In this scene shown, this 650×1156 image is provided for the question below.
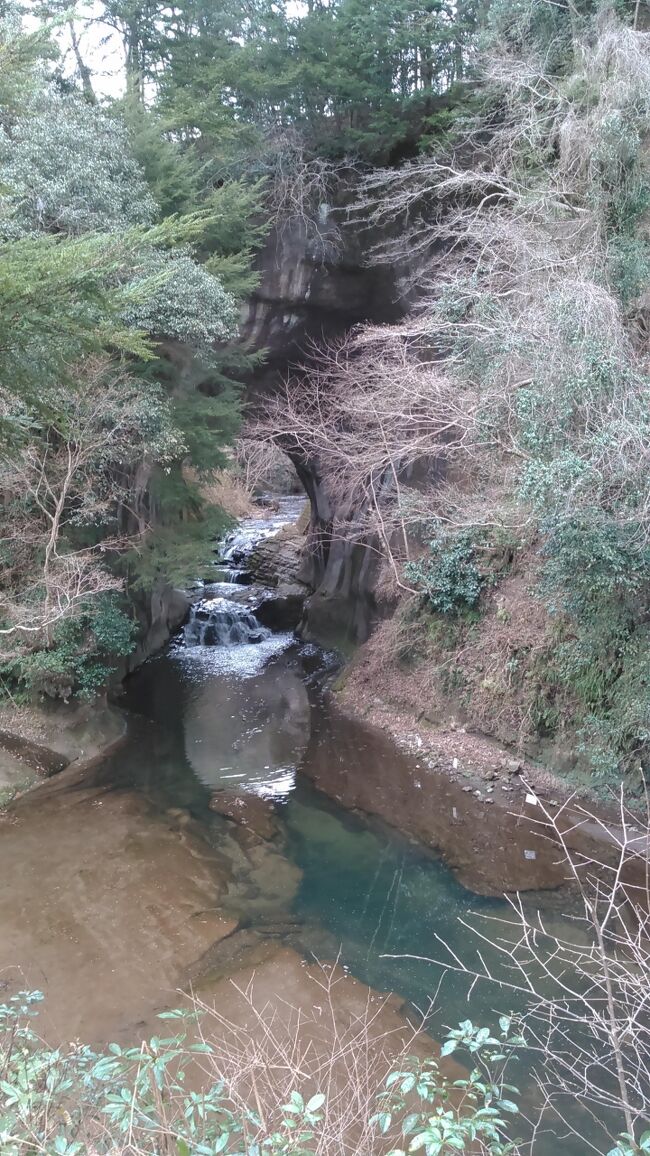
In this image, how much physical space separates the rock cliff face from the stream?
454 centimetres

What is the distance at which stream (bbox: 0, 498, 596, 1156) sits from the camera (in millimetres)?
5953

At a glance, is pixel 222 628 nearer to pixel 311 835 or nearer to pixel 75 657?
pixel 75 657

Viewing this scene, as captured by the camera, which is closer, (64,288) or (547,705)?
(64,288)

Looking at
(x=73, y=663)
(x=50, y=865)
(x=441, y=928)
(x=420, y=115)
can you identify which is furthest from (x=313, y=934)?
(x=420, y=115)

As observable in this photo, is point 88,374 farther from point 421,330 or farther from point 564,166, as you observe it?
point 564,166

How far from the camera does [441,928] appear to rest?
21.9 ft

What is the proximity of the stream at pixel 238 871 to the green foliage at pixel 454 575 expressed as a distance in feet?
7.97

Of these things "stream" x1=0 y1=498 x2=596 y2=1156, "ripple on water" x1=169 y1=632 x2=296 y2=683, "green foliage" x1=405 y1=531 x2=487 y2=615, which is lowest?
"ripple on water" x1=169 y1=632 x2=296 y2=683

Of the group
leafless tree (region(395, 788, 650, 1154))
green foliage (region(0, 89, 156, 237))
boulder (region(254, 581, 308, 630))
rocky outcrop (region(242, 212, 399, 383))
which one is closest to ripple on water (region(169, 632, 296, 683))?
boulder (region(254, 581, 308, 630))

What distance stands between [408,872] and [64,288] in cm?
650

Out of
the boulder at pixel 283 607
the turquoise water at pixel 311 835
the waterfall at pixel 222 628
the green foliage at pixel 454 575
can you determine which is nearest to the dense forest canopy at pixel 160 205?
the turquoise water at pixel 311 835

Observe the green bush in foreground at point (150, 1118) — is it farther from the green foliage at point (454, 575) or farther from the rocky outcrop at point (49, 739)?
the green foliage at point (454, 575)

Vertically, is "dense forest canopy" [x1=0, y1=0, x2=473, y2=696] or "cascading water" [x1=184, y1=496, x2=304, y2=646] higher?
"dense forest canopy" [x1=0, y1=0, x2=473, y2=696]

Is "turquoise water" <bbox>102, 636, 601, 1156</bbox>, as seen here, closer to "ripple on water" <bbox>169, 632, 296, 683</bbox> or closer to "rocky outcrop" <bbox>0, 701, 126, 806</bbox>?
"ripple on water" <bbox>169, 632, 296, 683</bbox>
